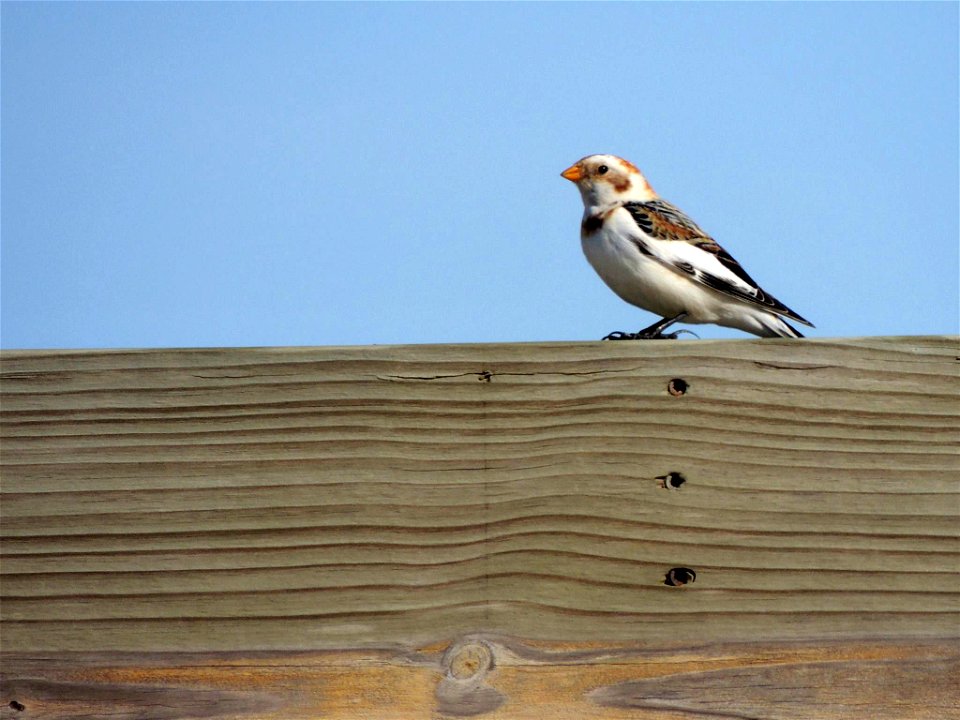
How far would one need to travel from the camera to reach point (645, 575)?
201 cm

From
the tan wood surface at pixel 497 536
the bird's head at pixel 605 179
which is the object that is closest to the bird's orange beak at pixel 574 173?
the bird's head at pixel 605 179

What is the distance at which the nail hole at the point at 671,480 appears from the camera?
2.05 metres

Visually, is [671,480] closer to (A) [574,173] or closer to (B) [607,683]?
(B) [607,683]

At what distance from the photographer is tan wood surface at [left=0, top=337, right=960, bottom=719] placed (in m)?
1.99

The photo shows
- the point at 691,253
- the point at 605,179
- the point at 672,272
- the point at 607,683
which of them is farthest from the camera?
the point at 605,179

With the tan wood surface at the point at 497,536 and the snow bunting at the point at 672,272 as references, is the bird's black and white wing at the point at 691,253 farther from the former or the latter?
the tan wood surface at the point at 497,536

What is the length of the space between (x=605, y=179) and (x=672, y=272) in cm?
121

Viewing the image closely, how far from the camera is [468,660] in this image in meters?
1.98

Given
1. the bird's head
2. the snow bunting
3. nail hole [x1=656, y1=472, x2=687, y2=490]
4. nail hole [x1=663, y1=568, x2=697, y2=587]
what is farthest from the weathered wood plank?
the bird's head

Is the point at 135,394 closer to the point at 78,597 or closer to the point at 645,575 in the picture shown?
the point at 78,597

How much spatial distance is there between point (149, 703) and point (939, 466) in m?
1.40

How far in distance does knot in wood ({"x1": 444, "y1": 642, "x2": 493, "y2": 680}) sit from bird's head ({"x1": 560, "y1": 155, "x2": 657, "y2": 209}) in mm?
4083

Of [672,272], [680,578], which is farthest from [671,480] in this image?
[672,272]

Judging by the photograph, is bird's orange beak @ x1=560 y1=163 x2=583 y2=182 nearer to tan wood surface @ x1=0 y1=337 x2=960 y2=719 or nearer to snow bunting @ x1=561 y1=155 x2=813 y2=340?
snow bunting @ x1=561 y1=155 x2=813 y2=340
